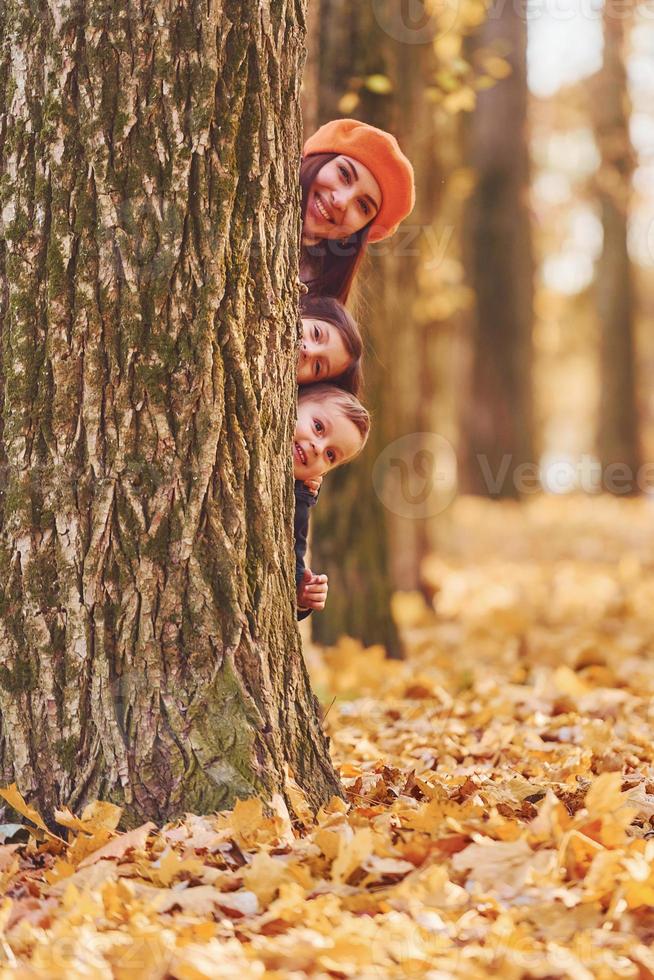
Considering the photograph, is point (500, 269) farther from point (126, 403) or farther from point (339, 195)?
point (126, 403)

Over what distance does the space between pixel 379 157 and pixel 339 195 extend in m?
0.17

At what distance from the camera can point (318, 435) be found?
322 cm

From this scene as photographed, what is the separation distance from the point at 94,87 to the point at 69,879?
5.67 ft

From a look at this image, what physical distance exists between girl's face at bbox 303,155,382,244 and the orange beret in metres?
0.03

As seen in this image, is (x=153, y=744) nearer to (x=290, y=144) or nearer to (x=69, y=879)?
(x=69, y=879)

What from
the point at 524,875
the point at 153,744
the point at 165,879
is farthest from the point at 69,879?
the point at 524,875

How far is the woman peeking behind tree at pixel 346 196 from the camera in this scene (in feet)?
10.7

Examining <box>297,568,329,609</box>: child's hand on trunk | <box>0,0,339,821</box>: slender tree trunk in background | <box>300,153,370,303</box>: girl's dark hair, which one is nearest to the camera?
<box>0,0,339,821</box>: slender tree trunk in background

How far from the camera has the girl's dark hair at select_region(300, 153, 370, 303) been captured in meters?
3.36

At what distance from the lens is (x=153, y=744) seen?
256 centimetres

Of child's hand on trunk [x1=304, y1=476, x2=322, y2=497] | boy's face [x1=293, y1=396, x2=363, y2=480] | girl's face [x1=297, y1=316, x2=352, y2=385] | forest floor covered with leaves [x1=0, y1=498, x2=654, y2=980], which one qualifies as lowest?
forest floor covered with leaves [x1=0, y1=498, x2=654, y2=980]

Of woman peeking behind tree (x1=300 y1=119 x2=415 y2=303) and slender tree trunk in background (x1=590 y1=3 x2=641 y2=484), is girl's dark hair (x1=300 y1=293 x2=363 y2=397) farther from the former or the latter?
slender tree trunk in background (x1=590 y1=3 x2=641 y2=484)

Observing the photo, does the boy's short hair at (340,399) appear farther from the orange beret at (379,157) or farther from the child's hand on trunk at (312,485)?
the orange beret at (379,157)

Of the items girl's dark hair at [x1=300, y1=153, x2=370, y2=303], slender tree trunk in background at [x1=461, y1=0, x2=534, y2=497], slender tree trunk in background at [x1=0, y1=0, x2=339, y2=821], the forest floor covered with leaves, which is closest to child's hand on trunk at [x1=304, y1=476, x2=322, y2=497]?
girl's dark hair at [x1=300, y1=153, x2=370, y2=303]
